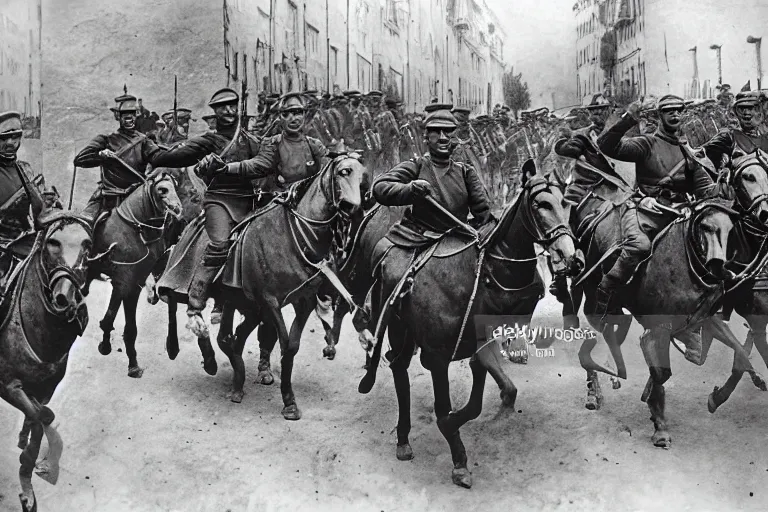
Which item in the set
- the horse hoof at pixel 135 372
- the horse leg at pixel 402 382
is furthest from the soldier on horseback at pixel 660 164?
the horse hoof at pixel 135 372

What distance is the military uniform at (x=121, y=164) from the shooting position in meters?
8.88

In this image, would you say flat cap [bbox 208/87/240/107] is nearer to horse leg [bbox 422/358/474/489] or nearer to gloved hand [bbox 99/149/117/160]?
gloved hand [bbox 99/149/117/160]

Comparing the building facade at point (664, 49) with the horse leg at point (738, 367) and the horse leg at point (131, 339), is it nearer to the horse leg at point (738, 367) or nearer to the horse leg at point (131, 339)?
the horse leg at point (738, 367)

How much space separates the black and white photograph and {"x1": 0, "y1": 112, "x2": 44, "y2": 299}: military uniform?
24 mm

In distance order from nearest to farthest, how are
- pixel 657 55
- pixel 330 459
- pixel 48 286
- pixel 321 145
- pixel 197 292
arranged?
pixel 48 286 < pixel 330 459 < pixel 197 292 < pixel 321 145 < pixel 657 55

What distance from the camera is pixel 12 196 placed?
7.66 m

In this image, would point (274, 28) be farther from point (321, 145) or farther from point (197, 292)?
point (197, 292)

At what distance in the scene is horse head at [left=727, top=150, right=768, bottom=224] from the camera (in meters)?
7.71

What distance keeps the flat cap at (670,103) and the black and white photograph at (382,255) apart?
180 mm

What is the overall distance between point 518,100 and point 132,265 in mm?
4269

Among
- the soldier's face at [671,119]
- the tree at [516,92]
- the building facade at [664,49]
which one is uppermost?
the building facade at [664,49]

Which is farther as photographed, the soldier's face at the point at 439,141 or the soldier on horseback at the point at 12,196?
the soldier on horseback at the point at 12,196

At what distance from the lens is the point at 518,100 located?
9.44 metres

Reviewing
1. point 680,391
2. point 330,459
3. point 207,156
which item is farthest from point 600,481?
point 207,156
